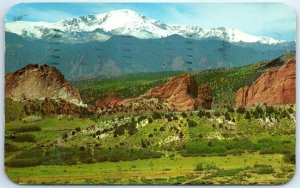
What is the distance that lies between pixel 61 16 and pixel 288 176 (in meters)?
1.95

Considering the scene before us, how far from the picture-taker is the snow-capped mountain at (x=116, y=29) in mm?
5699

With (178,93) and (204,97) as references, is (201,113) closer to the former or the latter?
(204,97)

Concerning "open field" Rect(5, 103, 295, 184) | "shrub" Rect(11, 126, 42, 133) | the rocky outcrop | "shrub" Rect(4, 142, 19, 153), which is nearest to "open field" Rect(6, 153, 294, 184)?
"open field" Rect(5, 103, 295, 184)

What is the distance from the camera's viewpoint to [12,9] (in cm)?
569

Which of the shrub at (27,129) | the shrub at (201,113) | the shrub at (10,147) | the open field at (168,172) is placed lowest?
the open field at (168,172)

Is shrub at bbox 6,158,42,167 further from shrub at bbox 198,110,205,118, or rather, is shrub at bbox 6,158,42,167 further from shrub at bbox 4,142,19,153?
shrub at bbox 198,110,205,118

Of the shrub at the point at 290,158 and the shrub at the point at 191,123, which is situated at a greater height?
the shrub at the point at 191,123

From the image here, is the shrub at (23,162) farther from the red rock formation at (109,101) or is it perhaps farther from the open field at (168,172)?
the red rock formation at (109,101)

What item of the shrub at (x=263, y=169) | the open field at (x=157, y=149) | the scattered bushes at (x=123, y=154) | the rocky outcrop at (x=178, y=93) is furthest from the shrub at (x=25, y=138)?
the shrub at (x=263, y=169)

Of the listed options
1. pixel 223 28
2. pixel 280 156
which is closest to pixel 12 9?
pixel 223 28

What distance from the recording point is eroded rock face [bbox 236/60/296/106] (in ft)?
18.5

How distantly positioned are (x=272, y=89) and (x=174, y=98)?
2.28ft

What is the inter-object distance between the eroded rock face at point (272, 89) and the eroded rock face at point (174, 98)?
262 millimetres

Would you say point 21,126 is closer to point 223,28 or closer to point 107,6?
point 107,6
